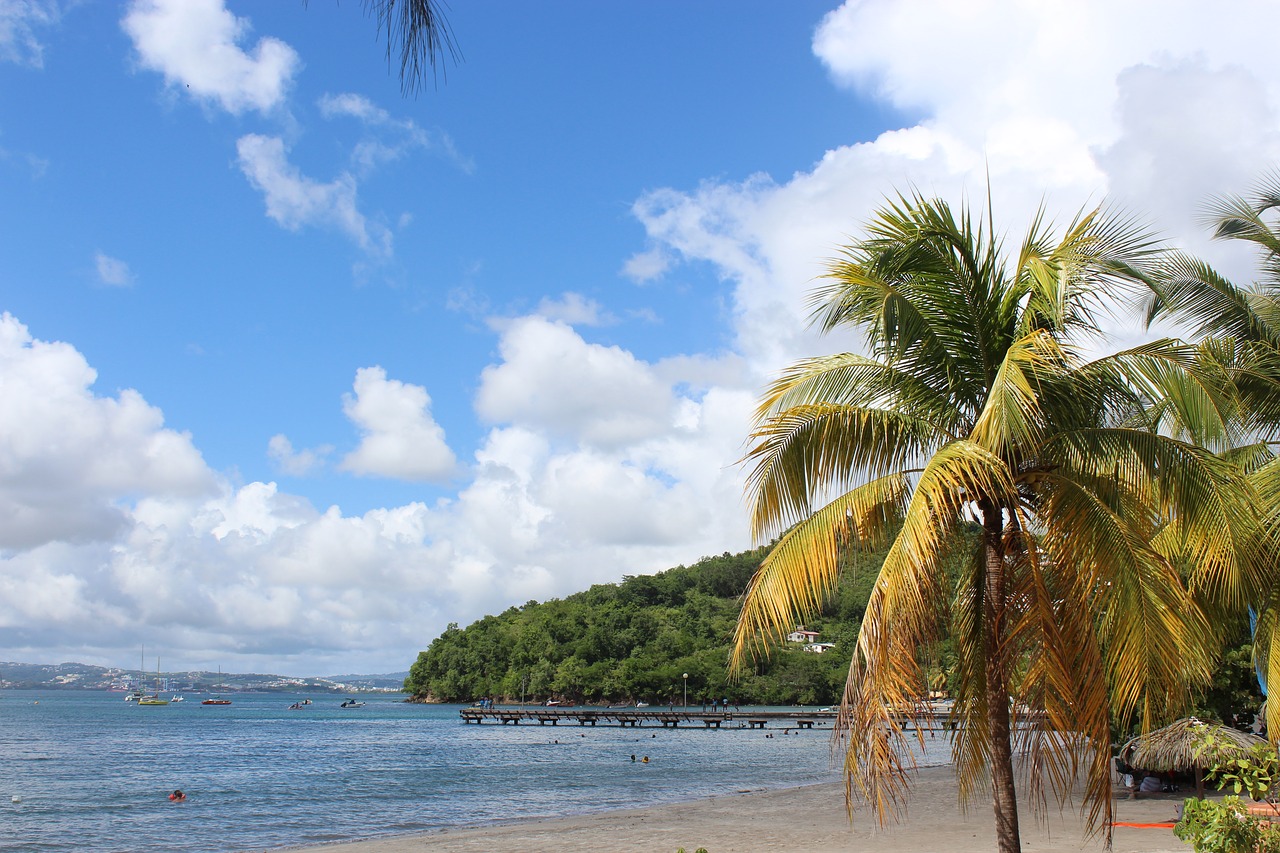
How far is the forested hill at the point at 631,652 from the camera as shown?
115 metres

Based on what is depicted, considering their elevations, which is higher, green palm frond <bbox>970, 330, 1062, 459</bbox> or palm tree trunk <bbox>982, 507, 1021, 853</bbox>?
green palm frond <bbox>970, 330, 1062, 459</bbox>

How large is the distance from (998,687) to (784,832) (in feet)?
58.6

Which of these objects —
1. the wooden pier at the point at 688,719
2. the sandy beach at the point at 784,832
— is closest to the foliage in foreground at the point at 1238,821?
the sandy beach at the point at 784,832

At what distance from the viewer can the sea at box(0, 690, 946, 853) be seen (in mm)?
29844

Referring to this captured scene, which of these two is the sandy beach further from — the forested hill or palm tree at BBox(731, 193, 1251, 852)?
the forested hill

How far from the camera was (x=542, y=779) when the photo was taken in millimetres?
44688

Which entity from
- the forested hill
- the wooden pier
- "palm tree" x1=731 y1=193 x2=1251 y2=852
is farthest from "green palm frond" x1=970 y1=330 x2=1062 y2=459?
the forested hill

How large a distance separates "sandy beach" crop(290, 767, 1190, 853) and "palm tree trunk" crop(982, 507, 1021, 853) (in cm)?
1031

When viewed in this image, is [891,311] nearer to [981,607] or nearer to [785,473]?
[785,473]

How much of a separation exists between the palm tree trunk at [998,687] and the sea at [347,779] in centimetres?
678

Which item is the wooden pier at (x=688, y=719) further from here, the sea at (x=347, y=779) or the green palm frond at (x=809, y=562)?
the green palm frond at (x=809, y=562)

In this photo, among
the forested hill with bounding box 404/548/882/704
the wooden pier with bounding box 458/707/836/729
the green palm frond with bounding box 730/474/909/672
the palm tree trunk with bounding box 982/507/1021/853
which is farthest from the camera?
the forested hill with bounding box 404/548/882/704

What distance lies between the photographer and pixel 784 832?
915 inches

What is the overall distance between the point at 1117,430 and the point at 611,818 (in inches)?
949
